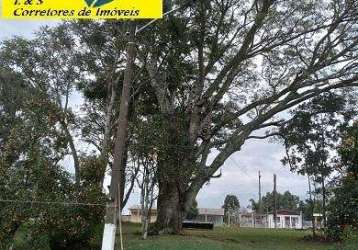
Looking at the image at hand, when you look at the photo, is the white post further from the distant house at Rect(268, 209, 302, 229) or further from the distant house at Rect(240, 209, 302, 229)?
the distant house at Rect(268, 209, 302, 229)

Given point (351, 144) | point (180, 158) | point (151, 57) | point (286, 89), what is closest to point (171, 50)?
point (151, 57)

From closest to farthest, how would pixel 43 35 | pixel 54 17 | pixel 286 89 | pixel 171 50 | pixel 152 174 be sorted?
pixel 54 17 → pixel 152 174 → pixel 171 50 → pixel 286 89 → pixel 43 35

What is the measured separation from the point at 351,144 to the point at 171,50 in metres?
8.70

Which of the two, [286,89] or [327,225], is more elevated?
[286,89]

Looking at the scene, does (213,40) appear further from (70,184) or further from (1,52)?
(1,52)

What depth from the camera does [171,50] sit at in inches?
871

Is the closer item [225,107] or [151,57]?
[151,57]

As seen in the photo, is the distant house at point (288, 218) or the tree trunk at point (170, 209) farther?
the distant house at point (288, 218)

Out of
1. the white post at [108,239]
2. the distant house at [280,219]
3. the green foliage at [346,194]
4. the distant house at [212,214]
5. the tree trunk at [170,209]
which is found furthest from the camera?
the distant house at [212,214]

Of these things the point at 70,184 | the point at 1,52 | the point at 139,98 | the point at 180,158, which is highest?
the point at 1,52

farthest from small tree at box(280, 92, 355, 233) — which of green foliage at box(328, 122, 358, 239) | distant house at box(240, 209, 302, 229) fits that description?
distant house at box(240, 209, 302, 229)

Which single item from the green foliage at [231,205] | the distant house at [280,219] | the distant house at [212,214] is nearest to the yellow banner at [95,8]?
the distant house at [280,219]

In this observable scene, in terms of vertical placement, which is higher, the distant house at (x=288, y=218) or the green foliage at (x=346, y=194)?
the distant house at (x=288, y=218)

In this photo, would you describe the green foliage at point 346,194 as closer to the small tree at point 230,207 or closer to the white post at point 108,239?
the white post at point 108,239
